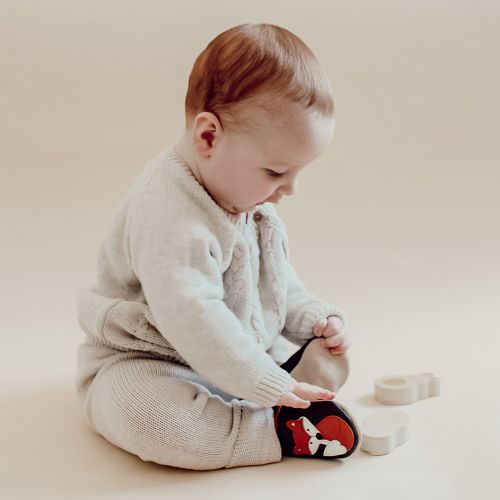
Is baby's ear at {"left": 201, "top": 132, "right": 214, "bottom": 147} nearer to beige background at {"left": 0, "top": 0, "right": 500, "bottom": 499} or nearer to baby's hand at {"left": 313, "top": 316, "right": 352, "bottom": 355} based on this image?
baby's hand at {"left": 313, "top": 316, "right": 352, "bottom": 355}

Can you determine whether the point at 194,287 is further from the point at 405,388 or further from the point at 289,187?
the point at 405,388

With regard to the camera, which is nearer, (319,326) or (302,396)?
(302,396)

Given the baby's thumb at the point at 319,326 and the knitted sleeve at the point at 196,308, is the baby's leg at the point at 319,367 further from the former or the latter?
the knitted sleeve at the point at 196,308

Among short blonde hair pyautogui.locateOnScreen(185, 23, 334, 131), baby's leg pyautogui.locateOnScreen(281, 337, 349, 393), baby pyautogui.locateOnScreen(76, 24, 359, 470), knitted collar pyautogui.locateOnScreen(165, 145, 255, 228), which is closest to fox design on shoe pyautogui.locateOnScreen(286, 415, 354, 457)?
baby pyautogui.locateOnScreen(76, 24, 359, 470)

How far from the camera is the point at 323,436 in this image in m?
1.38

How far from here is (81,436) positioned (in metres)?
1.52

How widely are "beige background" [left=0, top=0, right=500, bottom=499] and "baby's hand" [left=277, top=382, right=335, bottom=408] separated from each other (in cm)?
52

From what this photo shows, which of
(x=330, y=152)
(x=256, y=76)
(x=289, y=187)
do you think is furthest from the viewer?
(x=330, y=152)

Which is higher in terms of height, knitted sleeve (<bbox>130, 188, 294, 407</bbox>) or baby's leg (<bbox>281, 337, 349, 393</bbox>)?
knitted sleeve (<bbox>130, 188, 294, 407</bbox>)

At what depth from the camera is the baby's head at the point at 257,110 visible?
134 cm

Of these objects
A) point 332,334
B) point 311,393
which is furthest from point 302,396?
point 332,334

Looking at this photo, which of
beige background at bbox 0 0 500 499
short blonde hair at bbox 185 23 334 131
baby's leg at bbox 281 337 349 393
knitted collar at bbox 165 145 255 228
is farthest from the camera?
beige background at bbox 0 0 500 499

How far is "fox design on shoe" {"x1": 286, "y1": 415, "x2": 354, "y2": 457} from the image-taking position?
4.50 feet

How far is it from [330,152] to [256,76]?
3.99 feet
